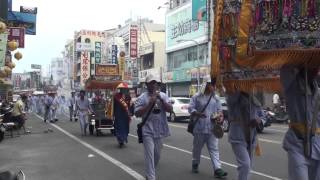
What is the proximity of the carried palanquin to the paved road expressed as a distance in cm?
512

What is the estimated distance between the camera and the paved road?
10828 millimetres

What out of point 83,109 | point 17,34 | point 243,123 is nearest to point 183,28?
point 17,34

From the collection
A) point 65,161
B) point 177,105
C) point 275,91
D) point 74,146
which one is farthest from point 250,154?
point 177,105

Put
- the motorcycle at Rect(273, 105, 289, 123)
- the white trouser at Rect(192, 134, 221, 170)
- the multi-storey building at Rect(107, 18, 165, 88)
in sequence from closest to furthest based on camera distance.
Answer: the white trouser at Rect(192, 134, 221, 170) < the motorcycle at Rect(273, 105, 289, 123) < the multi-storey building at Rect(107, 18, 165, 88)

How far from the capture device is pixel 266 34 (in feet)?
16.1

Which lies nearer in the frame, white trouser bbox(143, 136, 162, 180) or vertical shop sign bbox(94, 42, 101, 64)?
white trouser bbox(143, 136, 162, 180)

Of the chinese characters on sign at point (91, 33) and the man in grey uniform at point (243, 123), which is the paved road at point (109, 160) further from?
the chinese characters on sign at point (91, 33)

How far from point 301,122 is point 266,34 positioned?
94 centimetres

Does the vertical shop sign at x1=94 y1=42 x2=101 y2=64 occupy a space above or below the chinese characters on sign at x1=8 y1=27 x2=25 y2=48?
above

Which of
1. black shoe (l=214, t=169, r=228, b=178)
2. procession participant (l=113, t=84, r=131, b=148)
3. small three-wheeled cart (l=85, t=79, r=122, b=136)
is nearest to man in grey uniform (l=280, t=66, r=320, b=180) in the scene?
black shoe (l=214, t=169, r=228, b=178)

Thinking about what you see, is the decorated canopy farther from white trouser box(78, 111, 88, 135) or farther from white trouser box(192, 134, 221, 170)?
white trouser box(192, 134, 221, 170)

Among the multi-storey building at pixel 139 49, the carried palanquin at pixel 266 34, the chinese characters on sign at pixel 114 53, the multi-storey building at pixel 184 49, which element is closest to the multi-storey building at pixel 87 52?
the multi-storey building at pixel 139 49

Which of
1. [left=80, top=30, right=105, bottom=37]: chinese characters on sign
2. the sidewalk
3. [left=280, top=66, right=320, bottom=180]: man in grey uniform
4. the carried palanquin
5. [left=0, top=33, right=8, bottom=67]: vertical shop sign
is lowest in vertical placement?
the sidewalk

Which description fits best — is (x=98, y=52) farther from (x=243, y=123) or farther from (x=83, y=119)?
(x=243, y=123)
